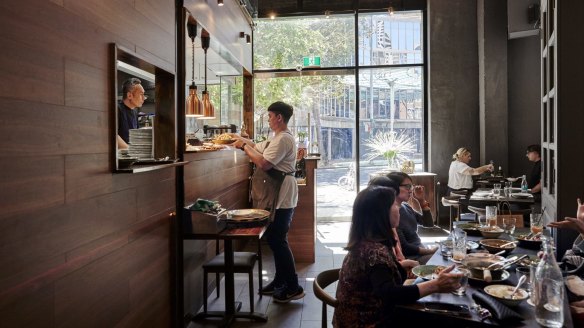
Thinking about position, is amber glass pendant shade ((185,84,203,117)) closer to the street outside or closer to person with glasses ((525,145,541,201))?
the street outside

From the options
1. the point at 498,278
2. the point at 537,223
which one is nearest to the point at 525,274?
the point at 498,278

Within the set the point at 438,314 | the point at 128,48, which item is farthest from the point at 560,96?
the point at 128,48

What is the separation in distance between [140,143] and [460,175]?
18.9 ft

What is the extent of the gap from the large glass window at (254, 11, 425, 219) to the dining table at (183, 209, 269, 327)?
4.61 meters

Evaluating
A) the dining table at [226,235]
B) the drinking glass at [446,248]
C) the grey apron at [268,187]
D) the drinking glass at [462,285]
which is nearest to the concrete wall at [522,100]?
the grey apron at [268,187]

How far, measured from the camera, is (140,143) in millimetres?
2529

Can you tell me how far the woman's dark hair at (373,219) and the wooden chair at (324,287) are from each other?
0.81 feet

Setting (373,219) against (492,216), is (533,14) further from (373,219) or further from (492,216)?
(373,219)

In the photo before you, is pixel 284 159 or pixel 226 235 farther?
pixel 284 159

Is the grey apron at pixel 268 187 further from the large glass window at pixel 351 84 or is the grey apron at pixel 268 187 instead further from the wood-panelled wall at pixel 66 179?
the large glass window at pixel 351 84

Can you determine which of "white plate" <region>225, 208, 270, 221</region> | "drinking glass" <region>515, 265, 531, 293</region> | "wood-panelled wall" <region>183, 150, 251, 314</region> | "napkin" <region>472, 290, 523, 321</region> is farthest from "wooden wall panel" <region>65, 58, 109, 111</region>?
"drinking glass" <region>515, 265, 531, 293</region>

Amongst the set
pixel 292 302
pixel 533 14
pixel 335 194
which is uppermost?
pixel 533 14

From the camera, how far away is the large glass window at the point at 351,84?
791 cm

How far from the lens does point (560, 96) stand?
125 inches
